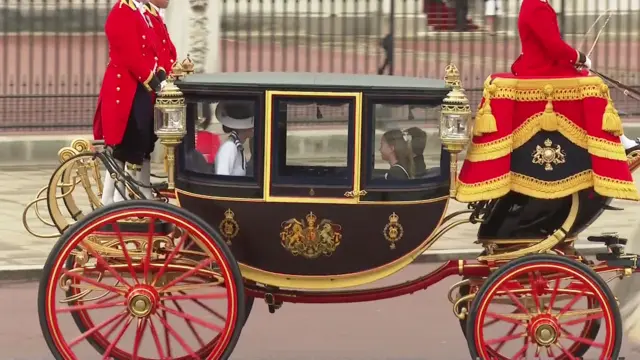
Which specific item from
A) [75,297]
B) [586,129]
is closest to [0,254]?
[75,297]

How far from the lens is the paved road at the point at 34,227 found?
30.1 feet

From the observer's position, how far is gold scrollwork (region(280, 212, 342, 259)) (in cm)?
605

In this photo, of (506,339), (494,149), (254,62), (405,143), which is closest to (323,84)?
(405,143)

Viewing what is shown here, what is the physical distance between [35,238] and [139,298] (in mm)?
3825

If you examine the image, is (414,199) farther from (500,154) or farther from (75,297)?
(75,297)

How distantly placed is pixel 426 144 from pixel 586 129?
2.20 ft

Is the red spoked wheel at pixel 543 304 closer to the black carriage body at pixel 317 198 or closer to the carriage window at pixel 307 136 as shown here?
the black carriage body at pixel 317 198

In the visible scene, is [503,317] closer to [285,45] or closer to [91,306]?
[91,306]

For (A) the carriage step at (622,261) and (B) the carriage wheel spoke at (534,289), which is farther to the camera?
(A) the carriage step at (622,261)

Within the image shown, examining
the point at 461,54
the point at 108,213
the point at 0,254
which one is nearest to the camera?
the point at 108,213

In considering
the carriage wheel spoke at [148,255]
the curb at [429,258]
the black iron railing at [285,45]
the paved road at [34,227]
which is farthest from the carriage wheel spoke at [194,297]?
the black iron railing at [285,45]

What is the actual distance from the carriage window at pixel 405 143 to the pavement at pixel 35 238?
8.33 ft

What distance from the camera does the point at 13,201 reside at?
11.0 m

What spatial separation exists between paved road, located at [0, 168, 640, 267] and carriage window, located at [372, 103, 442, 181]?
100.0 inches
